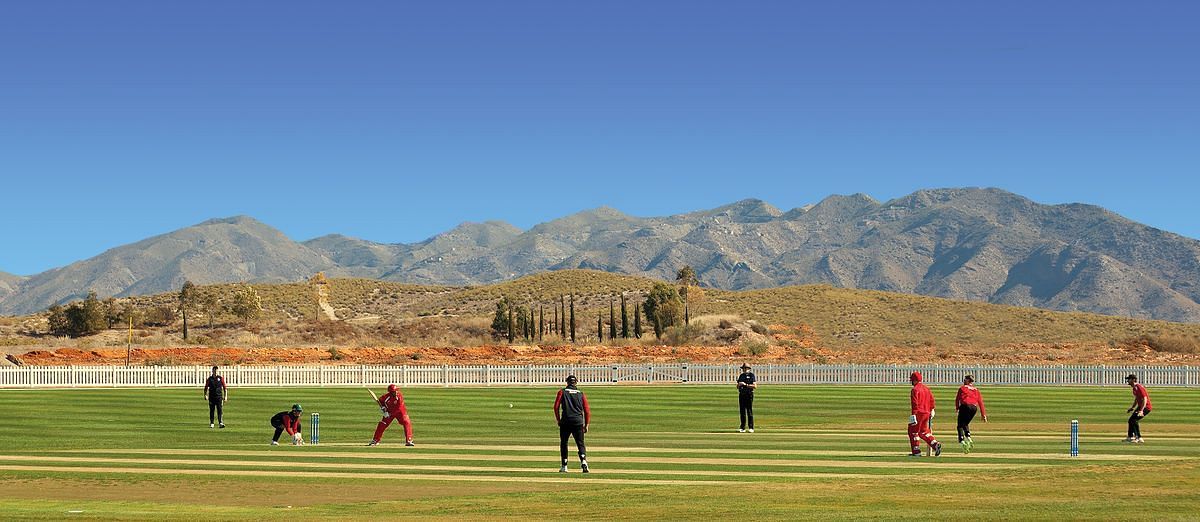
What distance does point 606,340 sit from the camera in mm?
117375

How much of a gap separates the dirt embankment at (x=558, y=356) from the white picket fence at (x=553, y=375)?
16.0 m

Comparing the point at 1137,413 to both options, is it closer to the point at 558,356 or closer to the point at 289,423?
the point at 289,423

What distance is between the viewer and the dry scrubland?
9694 cm

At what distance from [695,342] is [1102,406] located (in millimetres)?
68069

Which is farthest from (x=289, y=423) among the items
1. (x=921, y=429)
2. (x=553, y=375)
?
(x=553, y=375)

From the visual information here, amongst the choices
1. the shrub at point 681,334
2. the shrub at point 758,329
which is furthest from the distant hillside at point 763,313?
the shrub at point 681,334

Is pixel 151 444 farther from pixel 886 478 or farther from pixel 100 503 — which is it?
pixel 886 478

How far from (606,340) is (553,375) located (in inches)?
2090

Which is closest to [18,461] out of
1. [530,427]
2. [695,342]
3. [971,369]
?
[530,427]

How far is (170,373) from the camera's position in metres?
60.3

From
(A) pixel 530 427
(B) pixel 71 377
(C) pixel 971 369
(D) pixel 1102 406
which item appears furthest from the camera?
(C) pixel 971 369

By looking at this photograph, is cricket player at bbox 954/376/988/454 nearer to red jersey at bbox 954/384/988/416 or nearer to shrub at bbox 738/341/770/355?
red jersey at bbox 954/384/988/416

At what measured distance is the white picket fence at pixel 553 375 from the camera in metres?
59.5

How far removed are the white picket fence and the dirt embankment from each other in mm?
16044
